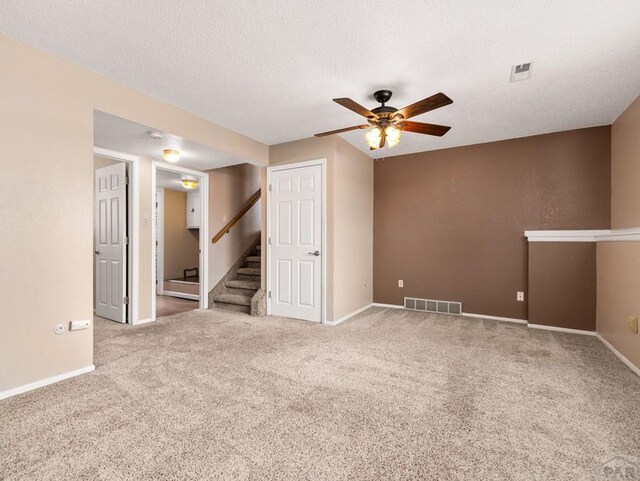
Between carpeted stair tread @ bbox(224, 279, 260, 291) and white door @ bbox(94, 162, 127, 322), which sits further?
carpeted stair tread @ bbox(224, 279, 260, 291)

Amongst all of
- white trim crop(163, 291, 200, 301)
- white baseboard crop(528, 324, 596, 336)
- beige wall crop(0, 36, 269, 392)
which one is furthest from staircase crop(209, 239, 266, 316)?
white baseboard crop(528, 324, 596, 336)

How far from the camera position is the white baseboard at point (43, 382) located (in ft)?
6.96

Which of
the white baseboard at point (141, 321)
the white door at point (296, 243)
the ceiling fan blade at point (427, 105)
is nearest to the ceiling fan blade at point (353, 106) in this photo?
the ceiling fan blade at point (427, 105)

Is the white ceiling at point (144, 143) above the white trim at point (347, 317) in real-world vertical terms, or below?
above

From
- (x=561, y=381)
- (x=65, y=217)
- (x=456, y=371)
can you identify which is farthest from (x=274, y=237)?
(x=561, y=381)

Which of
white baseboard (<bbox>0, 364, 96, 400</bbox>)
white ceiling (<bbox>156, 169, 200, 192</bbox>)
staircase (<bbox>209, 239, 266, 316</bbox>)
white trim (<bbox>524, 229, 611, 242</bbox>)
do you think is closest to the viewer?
white baseboard (<bbox>0, 364, 96, 400</bbox>)

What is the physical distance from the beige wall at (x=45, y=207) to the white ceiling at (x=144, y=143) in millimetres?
279

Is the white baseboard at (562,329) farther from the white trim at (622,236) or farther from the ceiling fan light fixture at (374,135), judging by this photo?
the ceiling fan light fixture at (374,135)

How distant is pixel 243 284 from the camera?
5.11 m

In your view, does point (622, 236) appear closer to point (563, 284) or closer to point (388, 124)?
point (563, 284)

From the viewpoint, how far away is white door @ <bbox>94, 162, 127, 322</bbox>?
4.14 meters

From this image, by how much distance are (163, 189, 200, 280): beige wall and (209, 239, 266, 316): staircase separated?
234 cm

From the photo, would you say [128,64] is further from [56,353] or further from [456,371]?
[456,371]

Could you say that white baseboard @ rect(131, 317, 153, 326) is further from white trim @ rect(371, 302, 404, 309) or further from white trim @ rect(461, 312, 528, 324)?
white trim @ rect(461, 312, 528, 324)
